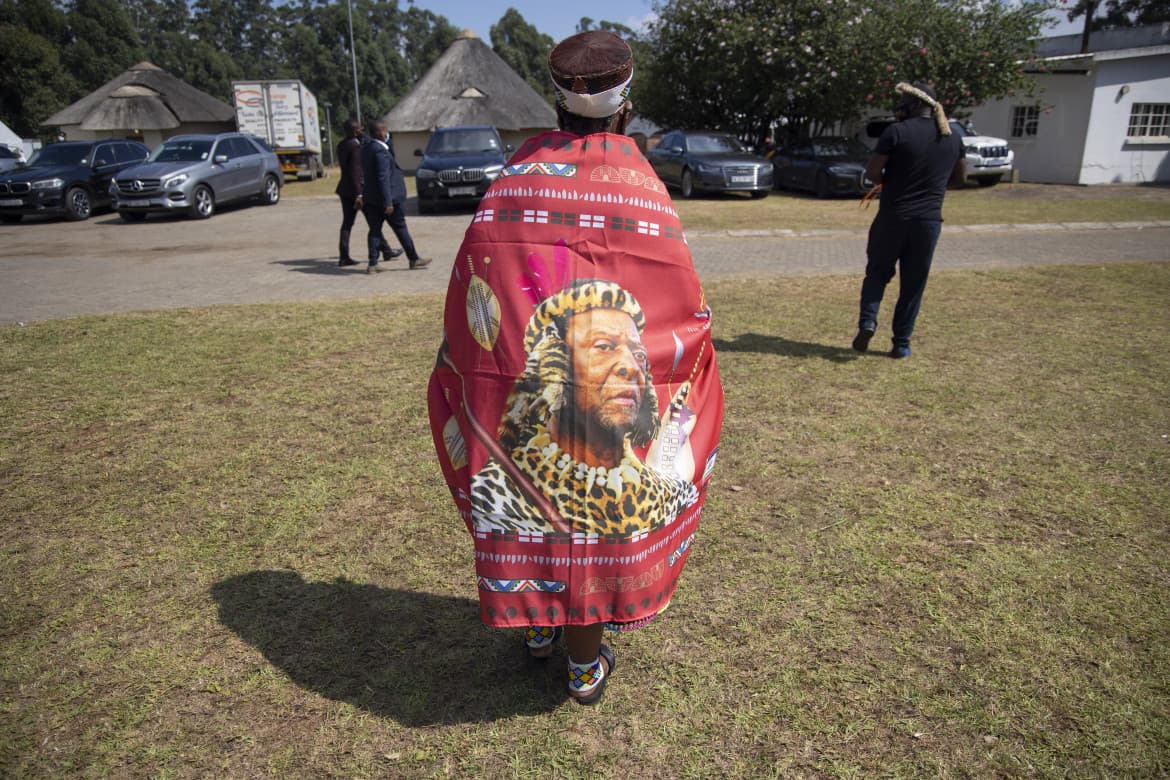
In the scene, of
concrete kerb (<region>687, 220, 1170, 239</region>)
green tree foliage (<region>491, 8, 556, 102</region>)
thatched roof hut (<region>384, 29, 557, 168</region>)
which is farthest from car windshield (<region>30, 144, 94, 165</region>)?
green tree foliage (<region>491, 8, 556, 102</region>)

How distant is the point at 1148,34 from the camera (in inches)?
1486

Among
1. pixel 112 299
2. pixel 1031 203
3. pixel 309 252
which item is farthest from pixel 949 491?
pixel 1031 203

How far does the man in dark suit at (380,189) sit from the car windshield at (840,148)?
48.1ft

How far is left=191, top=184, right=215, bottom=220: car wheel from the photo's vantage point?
17.0 m

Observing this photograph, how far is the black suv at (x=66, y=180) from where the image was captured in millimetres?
16453

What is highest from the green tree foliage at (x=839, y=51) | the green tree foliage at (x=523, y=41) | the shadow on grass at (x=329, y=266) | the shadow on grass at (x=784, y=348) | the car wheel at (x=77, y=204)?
the green tree foliage at (x=523, y=41)

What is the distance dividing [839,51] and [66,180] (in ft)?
68.7

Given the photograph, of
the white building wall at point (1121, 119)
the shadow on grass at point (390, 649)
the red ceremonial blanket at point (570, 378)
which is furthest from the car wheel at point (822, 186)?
the red ceremonial blanket at point (570, 378)

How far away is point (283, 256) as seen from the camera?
39.4 ft

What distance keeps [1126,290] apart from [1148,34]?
40.2m

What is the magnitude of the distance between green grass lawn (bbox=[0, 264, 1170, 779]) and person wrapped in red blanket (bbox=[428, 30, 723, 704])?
0.63 m

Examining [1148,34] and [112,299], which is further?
[1148,34]

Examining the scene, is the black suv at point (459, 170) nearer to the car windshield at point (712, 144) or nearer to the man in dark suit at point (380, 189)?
the car windshield at point (712, 144)

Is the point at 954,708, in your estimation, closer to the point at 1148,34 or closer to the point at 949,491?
the point at 949,491
